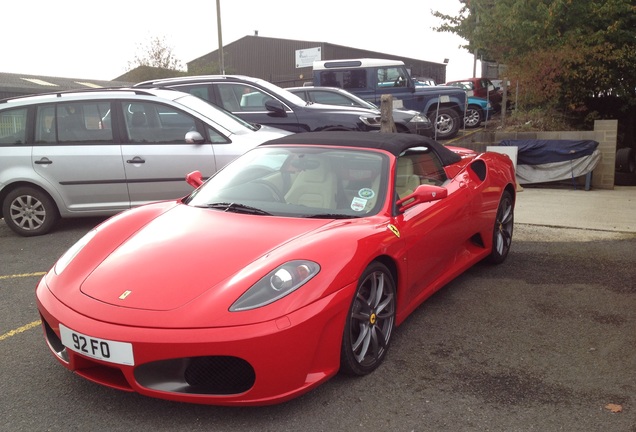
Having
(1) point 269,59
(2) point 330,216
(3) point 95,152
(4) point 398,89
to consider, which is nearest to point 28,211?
(3) point 95,152

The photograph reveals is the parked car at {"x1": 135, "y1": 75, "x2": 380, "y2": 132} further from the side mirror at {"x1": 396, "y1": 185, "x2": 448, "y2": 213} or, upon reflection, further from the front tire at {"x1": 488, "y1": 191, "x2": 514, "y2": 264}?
the side mirror at {"x1": 396, "y1": 185, "x2": 448, "y2": 213}

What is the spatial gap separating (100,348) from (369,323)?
134cm

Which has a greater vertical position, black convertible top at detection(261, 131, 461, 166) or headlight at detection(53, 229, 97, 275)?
black convertible top at detection(261, 131, 461, 166)

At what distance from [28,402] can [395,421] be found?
5.84ft

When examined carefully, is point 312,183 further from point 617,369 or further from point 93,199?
point 93,199

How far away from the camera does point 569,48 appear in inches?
554

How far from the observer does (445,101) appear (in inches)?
586

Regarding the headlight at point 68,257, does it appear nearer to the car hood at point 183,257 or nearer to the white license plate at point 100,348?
the car hood at point 183,257

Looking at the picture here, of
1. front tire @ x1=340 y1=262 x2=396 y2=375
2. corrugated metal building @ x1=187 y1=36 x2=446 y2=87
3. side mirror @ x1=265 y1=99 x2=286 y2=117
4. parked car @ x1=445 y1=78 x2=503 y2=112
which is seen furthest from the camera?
corrugated metal building @ x1=187 y1=36 x2=446 y2=87

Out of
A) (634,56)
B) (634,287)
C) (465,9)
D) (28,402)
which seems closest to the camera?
(28,402)

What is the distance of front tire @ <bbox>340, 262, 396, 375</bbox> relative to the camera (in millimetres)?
2993

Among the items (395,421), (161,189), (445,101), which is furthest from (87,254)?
(445,101)

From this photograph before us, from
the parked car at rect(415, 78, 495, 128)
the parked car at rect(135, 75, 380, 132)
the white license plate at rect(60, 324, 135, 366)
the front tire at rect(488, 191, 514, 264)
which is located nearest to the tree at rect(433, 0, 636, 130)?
the parked car at rect(415, 78, 495, 128)

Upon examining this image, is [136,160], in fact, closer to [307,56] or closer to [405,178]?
[405,178]
